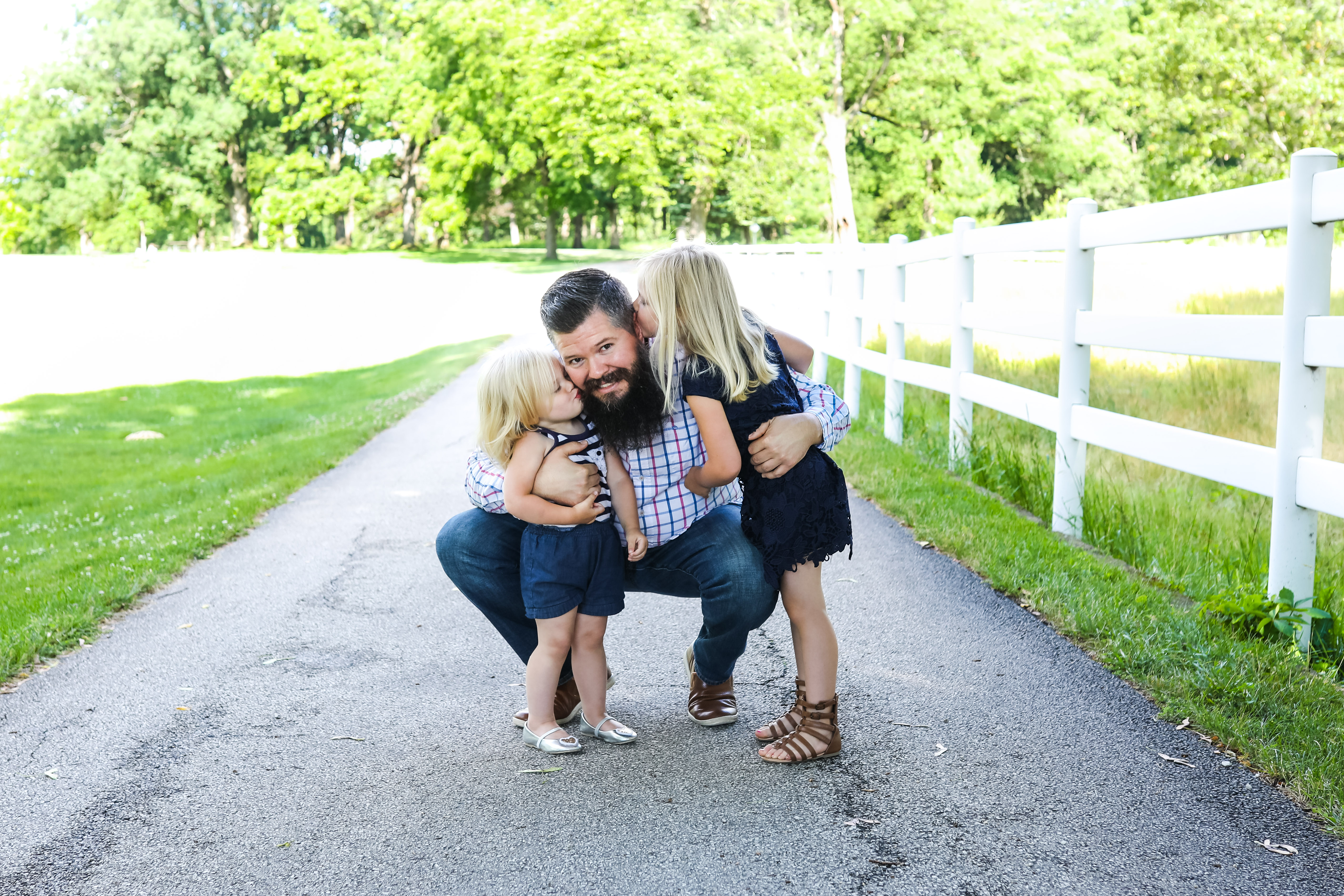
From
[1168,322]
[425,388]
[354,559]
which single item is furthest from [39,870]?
[425,388]

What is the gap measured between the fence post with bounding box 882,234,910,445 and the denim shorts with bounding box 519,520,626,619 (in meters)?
5.61

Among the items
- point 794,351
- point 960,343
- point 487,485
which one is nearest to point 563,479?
point 487,485

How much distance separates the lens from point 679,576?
3547mm

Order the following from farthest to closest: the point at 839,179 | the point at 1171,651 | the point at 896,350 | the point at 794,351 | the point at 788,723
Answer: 1. the point at 839,179
2. the point at 896,350
3. the point at 1171,651
4. the point at 794,351
5. the point at 788,723

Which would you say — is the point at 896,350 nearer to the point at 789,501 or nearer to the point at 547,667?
the point at 789,501

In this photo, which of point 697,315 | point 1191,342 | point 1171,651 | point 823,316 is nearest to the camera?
point 697,315

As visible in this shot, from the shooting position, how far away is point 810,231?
2239 inches

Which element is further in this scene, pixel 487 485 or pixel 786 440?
pixel 487 485

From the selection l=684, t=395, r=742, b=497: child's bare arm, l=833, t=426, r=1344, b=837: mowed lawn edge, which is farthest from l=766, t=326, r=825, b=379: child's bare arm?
l=833, t=426, r=1344, b=837: mowed lawn edge

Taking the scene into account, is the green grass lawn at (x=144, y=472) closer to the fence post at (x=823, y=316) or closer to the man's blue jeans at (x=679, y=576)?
the man's blue jeans at (x=679, y=576)

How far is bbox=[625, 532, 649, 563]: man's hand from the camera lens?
3398 millimetres

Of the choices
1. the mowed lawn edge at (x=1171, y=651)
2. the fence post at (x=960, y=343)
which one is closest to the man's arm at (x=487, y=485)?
the mowed lawn edge at (x=1171, y=651)

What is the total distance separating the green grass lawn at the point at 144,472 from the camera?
18.2ft

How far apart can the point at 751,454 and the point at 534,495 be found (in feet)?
2.10
